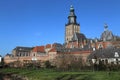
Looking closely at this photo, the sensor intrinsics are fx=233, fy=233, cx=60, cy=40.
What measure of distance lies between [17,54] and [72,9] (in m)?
44.8

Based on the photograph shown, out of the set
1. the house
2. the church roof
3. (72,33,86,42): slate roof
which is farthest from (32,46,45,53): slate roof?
the house

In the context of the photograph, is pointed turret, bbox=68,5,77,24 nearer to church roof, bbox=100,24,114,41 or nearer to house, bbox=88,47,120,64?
church roof, bbox=100,24,114,41

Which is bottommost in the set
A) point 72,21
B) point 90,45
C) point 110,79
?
point 110,79

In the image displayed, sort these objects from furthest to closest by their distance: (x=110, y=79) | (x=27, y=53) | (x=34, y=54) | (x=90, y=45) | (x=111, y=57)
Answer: (x=27, y=53)
(x=34, y=54)
(x=90, y=45)
(x=111, y=57)
(x=110, y=79)

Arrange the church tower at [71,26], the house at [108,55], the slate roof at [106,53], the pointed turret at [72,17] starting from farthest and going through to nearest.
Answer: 1. the church tower at [71,26]
2. the pointed turret at [72,17]
3. the slate roof at [106,53]
4. the house at [108,55]

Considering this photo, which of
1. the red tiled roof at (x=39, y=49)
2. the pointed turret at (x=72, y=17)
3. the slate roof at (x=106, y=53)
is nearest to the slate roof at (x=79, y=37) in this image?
the pointed turret at (x=72, y=17)

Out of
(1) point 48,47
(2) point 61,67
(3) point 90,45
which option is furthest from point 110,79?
(1) point 48,47

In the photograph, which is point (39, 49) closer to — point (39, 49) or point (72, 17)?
point (39, 49)

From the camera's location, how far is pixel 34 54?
12588 cm

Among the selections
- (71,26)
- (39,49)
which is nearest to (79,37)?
(71,26)

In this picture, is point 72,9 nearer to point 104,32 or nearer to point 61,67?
point 104,32

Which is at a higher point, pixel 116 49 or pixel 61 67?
pixel 116 49

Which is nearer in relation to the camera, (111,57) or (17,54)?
(111,57)

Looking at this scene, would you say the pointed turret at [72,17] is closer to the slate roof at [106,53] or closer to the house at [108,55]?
the slate roof at [106,53]
